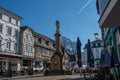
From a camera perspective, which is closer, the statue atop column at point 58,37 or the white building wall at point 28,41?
the statue atop column at point 58,37

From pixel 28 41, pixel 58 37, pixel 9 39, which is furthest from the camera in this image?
pixel 28 41

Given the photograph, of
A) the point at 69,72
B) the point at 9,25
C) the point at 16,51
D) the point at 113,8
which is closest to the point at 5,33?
the point at 9,25

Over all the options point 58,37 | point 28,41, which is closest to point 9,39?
point 28,41

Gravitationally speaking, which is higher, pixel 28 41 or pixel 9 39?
pixel 28 41

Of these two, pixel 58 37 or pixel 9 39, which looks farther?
pixel 9 39

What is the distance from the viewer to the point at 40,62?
4909 cm

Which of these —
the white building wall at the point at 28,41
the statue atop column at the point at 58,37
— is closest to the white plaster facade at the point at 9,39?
the white building wall at the point at 28,41

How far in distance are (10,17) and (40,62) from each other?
15011 mm

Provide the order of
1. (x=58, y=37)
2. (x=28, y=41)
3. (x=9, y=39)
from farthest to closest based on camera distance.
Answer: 1. (x=28, y=41)
2. (x=9, y=39)
3. (x=58, y=37)

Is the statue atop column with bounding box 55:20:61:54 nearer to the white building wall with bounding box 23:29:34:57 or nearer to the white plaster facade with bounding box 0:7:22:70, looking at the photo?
the white plaster facade with bounding box 0:7:22:70

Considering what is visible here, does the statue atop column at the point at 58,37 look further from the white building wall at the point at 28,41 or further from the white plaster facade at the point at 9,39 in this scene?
the white building wall at the point at 28,41

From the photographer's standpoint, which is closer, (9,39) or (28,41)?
(9,39)

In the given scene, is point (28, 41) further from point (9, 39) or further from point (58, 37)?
point (58, 37)

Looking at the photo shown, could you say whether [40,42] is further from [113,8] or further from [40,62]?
[113,8]
